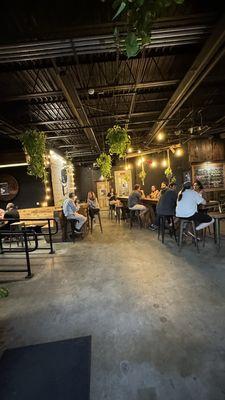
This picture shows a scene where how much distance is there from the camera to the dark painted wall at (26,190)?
27.2 ft

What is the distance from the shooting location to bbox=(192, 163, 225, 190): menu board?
9000 mm

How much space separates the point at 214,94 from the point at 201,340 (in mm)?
5483

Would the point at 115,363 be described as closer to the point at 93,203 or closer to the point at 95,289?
the point at 95,289

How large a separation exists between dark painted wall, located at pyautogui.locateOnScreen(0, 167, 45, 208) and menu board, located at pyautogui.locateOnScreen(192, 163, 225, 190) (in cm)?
619

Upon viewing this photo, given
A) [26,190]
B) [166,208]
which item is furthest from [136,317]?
[26,190]

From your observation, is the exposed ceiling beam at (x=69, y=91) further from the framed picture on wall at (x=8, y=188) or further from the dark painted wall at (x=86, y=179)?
the dark painted wall at (x=86, y=179)

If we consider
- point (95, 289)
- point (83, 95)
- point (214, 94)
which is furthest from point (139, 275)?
point (214, 94)

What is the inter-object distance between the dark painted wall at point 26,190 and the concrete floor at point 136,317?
4046 mm

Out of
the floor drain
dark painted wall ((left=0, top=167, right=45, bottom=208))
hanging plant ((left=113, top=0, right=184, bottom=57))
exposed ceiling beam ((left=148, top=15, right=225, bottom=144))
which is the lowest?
the floor drain

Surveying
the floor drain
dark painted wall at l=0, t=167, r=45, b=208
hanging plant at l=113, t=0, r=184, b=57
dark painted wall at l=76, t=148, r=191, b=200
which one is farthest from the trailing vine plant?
hanging plant at l=113, t=0, r=184, b=57

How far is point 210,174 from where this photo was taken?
9055 millimetres

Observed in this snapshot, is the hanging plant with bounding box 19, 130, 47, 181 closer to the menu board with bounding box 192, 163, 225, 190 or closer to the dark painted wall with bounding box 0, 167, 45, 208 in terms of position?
the dark painted wall with bounding box 0, 167, 45, 208

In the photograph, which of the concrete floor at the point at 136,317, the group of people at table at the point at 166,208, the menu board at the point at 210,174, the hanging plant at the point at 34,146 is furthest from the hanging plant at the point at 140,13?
the menu board at the point at 210,174

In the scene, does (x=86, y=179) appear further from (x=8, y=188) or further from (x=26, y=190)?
(x=8, y=188)
